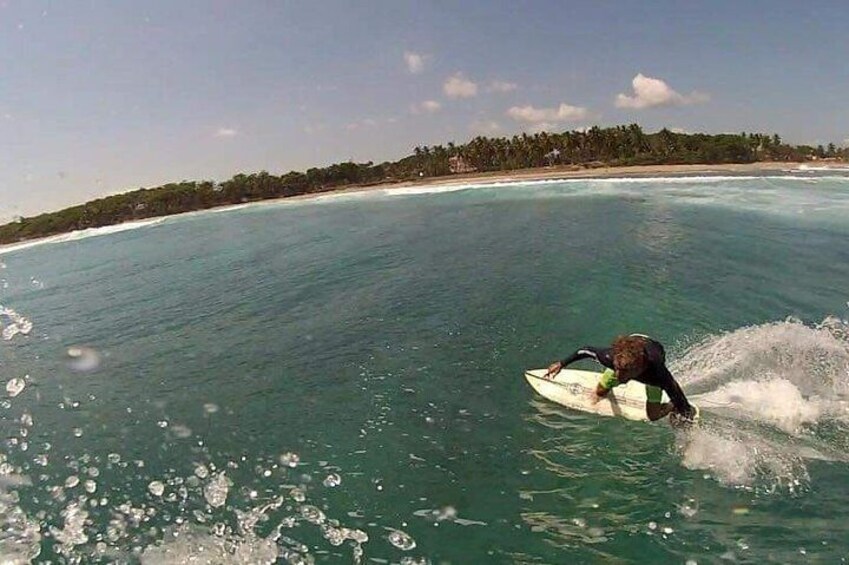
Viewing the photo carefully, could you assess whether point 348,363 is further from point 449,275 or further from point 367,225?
point 367,225

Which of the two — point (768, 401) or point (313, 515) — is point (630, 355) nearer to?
point (768, 401)

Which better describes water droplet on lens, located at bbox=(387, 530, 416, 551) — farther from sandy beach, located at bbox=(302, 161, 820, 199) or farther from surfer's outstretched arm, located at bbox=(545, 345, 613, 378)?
sandy beach, located at bbox=(302, 161, 820, 199)

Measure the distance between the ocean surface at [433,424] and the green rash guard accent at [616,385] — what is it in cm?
72

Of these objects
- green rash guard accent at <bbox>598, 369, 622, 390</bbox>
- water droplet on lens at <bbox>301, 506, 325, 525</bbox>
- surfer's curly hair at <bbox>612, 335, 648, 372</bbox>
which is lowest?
water droplet on lens at <bbox>301, 506, 325, 525</bbox>

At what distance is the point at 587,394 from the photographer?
1266 centimetres

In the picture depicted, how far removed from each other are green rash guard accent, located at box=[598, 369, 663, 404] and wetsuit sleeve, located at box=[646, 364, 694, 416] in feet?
1.35

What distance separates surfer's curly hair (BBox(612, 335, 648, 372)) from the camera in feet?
32.3

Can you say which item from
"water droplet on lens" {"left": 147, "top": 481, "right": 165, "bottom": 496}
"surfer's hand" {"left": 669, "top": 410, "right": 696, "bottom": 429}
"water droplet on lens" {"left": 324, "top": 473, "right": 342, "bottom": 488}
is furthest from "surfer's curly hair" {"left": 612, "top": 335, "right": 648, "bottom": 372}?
"water droplet on lens" {"left": 147, "top": 481, "right": 165, "bottom": 496}

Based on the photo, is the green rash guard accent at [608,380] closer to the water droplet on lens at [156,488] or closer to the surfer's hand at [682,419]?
the surfer's hand at [682,419]

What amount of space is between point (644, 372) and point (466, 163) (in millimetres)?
170034

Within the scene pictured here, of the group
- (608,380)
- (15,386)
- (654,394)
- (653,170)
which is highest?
(653,170)

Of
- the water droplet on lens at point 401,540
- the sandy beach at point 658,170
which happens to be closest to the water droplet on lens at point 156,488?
the water droplet on lens at point 401,540

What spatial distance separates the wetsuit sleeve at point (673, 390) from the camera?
10359 mm

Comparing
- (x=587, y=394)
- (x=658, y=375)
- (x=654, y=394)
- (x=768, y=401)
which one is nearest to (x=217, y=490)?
(x=587, y=394)
